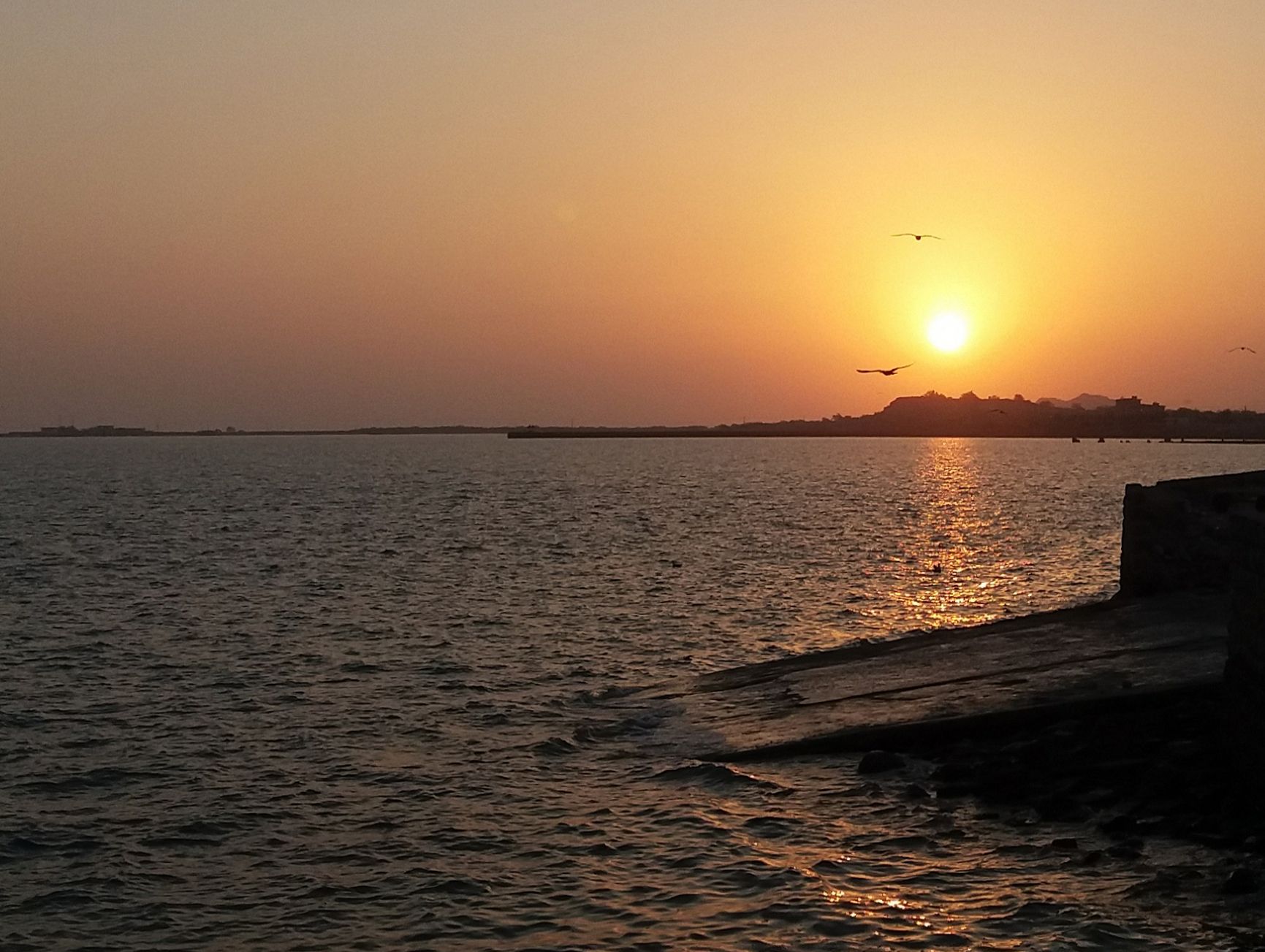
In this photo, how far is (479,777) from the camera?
55.2 ft

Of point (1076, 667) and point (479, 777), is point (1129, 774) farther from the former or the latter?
point (479, 777)

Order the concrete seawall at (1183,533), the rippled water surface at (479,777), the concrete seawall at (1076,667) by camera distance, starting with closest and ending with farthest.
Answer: the rippled water surface at (479,777) < the concrete seawall at (1076,667) < the concrete seawall at (1183,533)

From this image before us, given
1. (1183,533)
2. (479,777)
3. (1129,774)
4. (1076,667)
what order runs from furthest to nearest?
1. (1183,533)
2. (1076,667)
3. (479,777)
4. (1129,774)

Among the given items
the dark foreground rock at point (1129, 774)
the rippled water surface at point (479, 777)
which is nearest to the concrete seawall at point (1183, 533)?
the dark foreground rock at point (1129, 774)

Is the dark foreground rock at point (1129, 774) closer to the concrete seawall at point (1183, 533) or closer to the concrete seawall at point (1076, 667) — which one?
the concrete seawall at point (1076, 667)

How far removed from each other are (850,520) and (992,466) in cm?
10341

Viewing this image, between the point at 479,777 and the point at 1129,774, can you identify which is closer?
the point at 1129,774

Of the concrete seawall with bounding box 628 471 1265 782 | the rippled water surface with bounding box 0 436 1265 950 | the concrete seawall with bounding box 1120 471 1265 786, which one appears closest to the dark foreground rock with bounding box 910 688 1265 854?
the concrete seawall with bounding box 628 471 1265 782

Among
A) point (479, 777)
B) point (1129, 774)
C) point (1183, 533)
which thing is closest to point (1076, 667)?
point (1129, 774)

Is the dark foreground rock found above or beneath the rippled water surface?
above

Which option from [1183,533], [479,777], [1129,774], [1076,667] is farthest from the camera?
[1183,533]

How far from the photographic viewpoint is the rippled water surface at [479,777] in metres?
11.8

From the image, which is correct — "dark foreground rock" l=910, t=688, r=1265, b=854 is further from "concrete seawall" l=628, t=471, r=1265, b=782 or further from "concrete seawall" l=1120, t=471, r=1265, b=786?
"concrete seawall" l=1120, t=471, r=1265, b=786

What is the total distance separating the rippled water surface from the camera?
11758 millimetres
